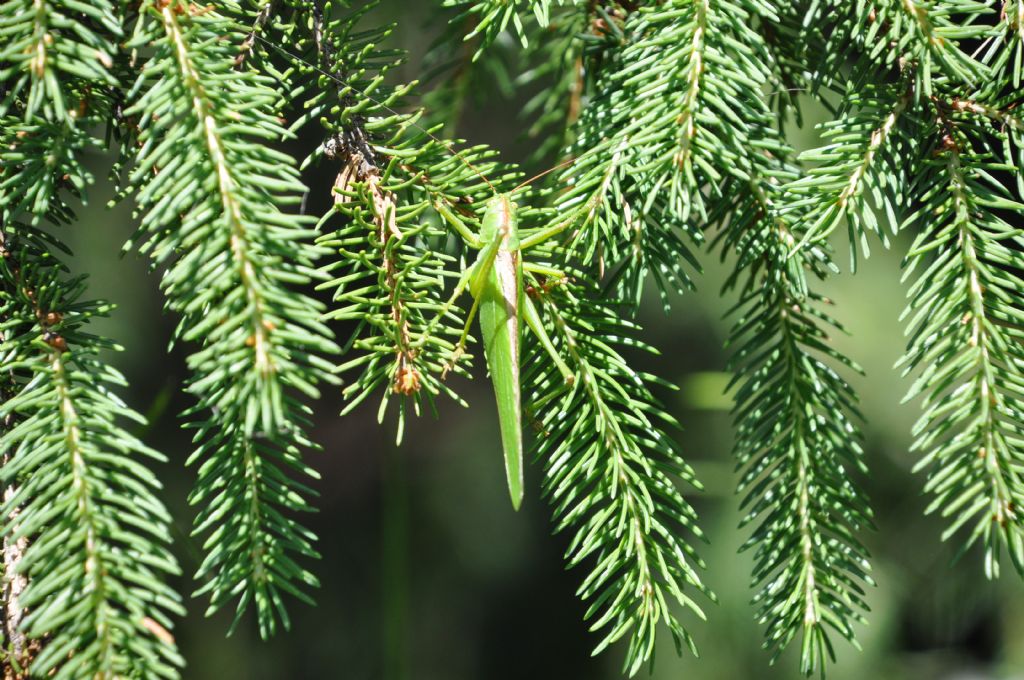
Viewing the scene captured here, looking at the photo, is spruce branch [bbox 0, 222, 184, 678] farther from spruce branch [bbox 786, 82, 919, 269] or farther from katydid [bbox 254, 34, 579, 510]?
spruce branch [bbox 786, 82, 919, 269]

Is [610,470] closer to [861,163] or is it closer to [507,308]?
[507,308]

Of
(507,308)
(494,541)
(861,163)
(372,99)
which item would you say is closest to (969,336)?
(861,163)

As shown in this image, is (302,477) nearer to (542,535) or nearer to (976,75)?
(542,535)

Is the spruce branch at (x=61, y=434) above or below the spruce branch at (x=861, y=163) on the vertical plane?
below

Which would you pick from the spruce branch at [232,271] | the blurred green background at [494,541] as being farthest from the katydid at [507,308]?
the blurred green background at [494,541]

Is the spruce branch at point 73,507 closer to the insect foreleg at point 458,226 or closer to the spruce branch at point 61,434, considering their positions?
the spruce branch at point 61,434

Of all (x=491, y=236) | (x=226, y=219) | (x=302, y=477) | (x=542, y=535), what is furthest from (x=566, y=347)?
(x=302, y=477)
